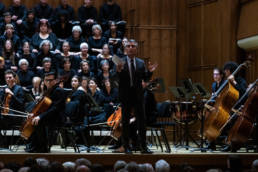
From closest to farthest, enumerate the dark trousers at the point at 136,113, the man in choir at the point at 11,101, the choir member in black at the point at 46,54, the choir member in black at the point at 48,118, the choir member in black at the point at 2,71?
1. the dark trousers at the point at 136,113
2. the choir member in black at the point at 48,118
3. the man in choir at the point at 11,101
4. the choir member in black at the point at 2,71
5. the choir member in black at the point at 46,54

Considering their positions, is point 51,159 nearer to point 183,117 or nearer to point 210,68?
point 183,117

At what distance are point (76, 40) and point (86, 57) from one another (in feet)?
1.86

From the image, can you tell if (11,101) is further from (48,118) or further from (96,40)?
(96,40)

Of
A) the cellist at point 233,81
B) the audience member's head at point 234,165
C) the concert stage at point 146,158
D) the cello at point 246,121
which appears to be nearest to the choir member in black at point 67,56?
the cellist at point 233,81

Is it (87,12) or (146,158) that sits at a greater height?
(87,12)

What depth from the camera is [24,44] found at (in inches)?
348

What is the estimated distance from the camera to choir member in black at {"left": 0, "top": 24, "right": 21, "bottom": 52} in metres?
9.00

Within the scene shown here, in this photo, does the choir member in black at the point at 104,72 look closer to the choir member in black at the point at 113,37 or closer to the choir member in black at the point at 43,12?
the choir member in black at the point at 113,37

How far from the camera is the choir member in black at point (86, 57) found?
8.93 meters

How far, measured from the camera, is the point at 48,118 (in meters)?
6.23

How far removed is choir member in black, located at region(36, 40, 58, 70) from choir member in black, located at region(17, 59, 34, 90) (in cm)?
42

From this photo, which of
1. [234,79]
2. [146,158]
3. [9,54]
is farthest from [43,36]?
[146,158]

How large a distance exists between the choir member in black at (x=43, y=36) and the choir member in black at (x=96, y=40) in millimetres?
661

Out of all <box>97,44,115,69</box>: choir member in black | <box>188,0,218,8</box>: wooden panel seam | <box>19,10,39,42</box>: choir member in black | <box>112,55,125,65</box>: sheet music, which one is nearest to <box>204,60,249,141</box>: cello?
<box>112,55,125,65</box>: sheet music
